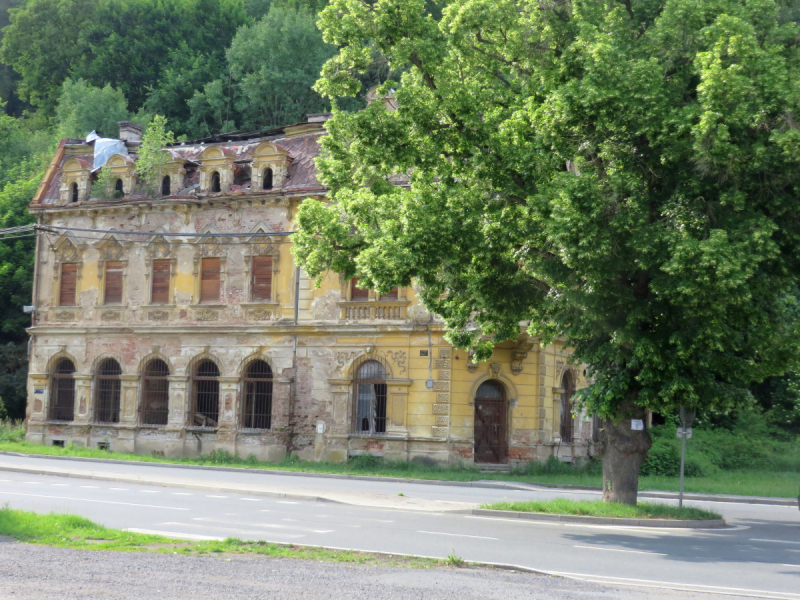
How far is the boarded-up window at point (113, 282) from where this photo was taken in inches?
1310

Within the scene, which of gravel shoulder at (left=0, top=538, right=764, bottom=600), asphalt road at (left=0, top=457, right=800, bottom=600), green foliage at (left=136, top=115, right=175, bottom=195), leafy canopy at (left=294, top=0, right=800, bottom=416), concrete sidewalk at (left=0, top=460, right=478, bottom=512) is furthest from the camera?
green foliage at (left=136, top=115, right=175, bottom=195)

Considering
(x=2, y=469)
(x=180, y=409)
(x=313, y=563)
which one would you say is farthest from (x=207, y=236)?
(x=313, y=563)

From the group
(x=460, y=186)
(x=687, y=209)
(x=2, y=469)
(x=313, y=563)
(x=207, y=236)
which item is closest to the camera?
(x=313, y=563)

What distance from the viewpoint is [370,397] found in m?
29.2

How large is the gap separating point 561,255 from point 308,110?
36758mm

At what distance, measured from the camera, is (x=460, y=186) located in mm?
15977

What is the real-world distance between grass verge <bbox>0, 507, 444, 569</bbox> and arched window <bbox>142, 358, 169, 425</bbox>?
2093cm

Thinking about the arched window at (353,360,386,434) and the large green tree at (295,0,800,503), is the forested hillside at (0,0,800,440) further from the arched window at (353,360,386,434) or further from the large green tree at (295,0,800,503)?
the large green tree at (295,0,800,503)

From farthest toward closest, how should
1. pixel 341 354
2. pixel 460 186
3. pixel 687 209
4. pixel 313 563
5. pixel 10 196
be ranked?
pixel 10 196, pixel 341 354, pixel 460 186, pixel 687 209, pixel 313 563

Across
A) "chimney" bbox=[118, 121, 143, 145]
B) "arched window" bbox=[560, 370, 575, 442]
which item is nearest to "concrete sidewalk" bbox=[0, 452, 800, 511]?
"arched window" bbox=[560, 370, 575, 442]

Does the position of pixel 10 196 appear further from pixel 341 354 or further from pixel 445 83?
pixel 445 83

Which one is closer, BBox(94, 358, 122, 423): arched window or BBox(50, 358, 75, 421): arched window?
BBox(94, 358, 122, 423): arched window

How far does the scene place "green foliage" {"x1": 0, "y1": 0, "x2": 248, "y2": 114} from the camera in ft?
181

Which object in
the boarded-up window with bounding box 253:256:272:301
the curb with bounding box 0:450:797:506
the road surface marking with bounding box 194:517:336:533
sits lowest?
the curb with bounding box 0:450:797:506
